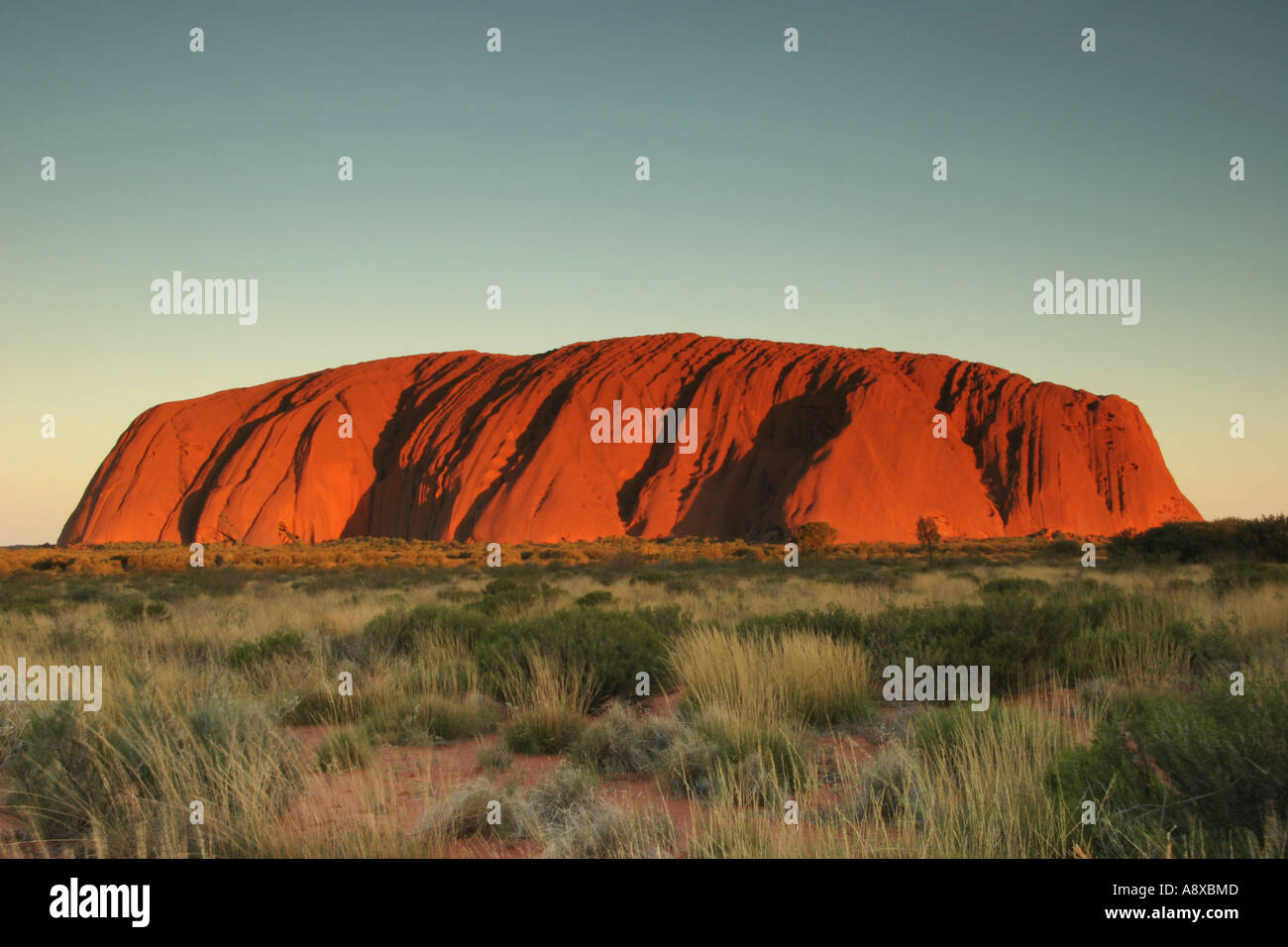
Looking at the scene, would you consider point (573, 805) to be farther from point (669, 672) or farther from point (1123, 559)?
point (1123, 559)

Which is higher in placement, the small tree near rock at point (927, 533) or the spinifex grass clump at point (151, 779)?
the spinifex grass clump at point (151, 779)

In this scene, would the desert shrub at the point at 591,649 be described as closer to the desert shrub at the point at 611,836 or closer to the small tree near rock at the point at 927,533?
the desert shrub at the point at 611,836

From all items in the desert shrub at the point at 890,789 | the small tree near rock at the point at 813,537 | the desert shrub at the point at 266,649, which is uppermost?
the desert shrub at the point at 890,789

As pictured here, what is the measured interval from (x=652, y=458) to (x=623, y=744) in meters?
56.7

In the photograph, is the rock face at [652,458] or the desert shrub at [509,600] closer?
the desert shrub at [509,600]

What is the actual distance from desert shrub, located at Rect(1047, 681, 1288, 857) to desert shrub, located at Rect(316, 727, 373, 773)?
4053 millimetres

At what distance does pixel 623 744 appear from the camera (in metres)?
5.28

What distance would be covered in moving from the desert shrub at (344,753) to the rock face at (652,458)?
48.8 metres

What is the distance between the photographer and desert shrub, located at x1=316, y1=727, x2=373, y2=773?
489 cm

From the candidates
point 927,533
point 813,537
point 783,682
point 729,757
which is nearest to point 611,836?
point 729,757

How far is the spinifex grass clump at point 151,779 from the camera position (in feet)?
11.8

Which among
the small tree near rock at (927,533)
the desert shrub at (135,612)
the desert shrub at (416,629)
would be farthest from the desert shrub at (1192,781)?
the small tree near rock at (927,533)

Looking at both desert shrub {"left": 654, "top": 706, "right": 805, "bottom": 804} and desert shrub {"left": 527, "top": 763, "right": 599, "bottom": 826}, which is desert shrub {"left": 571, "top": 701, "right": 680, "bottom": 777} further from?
desert shrub {"left": 527, "top": 763, "right": 599, "bottom": 826}

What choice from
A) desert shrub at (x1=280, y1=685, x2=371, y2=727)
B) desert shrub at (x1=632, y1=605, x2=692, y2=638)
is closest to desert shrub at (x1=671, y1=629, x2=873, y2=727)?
desert shrub at (x1=632, y1=605, x2=692, y2=638)
